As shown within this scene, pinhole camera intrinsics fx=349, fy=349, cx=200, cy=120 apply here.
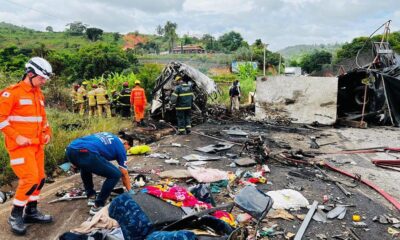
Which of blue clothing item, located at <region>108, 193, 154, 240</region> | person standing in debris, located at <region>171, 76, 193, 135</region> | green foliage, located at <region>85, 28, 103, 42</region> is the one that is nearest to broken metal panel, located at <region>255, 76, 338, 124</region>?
person standing in debris, located at <region>171, 76, 193, 135</region>

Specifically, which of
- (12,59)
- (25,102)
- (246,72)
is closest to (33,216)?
(25,102)

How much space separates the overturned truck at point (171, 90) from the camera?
11055 millimetres

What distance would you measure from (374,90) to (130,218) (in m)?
10.7

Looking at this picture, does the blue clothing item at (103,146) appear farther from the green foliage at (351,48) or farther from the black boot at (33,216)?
the green foliage at (351,48)

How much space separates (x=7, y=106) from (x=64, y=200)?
159cm

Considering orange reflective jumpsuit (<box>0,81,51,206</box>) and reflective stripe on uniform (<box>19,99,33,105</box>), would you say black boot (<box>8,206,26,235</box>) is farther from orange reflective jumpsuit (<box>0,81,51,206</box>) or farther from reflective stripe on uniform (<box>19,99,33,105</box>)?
reflective stripe on uniform (<box>19,99,33,105</box>)

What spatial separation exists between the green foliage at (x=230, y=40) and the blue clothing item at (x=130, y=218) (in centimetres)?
5812

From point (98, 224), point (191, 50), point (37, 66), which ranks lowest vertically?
point (98, 224)

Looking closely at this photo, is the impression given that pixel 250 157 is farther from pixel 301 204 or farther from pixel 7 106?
pixel 7 106

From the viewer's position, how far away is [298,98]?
11953mm

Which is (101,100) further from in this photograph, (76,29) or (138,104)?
(76,29)

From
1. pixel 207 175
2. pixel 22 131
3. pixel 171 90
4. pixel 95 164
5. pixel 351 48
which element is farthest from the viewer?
pixel 351 48

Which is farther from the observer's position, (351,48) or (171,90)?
(351,48)

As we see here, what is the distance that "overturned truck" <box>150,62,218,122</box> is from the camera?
11055 millimetres
